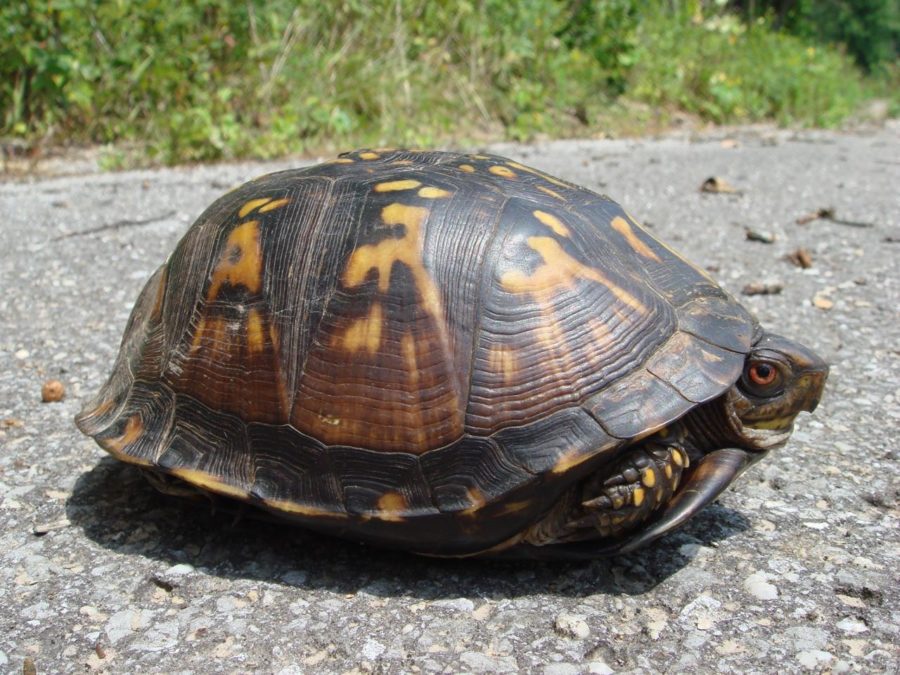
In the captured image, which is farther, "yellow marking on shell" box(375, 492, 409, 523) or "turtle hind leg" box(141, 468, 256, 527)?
"turtle hind leg" box(141, 468, 256, 527)

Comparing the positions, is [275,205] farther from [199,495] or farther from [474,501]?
[474,501]

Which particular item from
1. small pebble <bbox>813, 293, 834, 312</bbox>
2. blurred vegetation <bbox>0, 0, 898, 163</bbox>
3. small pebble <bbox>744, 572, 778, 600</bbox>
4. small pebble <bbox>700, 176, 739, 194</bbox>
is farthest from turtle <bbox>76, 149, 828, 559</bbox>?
blurred vegetation <bbox>0, 0, 898, 163</bbox>

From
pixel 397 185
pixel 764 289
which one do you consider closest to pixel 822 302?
pixel 764 289

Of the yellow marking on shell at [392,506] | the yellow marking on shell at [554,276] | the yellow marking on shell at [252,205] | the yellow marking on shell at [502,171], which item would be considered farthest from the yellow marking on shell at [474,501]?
the yellow marking on shell at [252,205]

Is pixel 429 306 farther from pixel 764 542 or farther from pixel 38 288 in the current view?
pixel 38 288

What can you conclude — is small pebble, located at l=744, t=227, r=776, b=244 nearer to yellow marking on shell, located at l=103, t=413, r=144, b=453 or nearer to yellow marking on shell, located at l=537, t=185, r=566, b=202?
yellow marking on shell, located at l=537, t=185, r=566, b=202

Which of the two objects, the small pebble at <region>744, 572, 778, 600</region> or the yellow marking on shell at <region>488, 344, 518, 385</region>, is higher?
the yellow marking on shell at <region>488, 344, 518, 385</region>

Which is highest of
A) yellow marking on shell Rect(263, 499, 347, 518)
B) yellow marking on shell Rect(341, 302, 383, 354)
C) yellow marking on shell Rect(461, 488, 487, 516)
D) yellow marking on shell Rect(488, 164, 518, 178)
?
yellow marking on shell Rect(488, 164, 518, 178)
